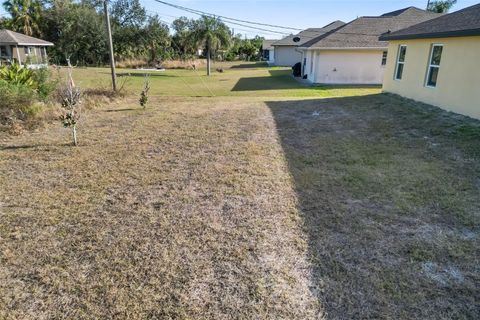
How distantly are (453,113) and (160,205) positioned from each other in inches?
344

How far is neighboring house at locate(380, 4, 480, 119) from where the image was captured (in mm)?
8711

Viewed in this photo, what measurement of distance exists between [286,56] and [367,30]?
2118 centimetres

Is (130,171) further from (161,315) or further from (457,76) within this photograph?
(457,76)

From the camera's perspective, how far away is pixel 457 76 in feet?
30.5

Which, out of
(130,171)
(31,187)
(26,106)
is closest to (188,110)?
(26,106)

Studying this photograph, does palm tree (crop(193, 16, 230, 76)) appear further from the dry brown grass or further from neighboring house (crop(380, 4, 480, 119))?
the dry brown grass

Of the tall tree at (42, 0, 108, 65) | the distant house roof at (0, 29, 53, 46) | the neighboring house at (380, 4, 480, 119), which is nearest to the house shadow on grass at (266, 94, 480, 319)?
the neighboring house at (380, 4, 480, 119)

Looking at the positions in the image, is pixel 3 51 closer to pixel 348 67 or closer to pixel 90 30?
pixel 90 30

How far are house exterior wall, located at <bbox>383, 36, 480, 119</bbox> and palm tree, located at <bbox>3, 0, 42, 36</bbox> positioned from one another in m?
48.3

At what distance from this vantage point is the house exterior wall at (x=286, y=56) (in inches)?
1626

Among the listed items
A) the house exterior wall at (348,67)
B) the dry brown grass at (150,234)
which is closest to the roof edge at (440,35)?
the dry brown grass at (150,234)

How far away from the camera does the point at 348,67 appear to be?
20.4 metres

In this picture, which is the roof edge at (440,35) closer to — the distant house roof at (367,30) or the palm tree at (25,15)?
the distant house roof at (367,30)

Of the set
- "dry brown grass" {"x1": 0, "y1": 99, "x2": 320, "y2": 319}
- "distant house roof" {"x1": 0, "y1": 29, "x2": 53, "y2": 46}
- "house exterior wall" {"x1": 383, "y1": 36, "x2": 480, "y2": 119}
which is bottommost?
"dry brown grass" {"x1": 0, "y1": 99, "x2": 320, "y2": 319}
